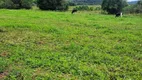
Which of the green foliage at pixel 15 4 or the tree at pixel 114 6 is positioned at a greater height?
the green foliage at pixel 15 4

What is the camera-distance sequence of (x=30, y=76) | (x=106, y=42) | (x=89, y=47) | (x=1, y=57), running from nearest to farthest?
1. (x=30, y=76)
2. (x=1, y=57)
3. (x=89, y=47)
4. (x=106, y=42)

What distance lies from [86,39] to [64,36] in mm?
1012

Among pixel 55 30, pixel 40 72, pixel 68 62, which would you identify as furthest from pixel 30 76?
pixel 55 30

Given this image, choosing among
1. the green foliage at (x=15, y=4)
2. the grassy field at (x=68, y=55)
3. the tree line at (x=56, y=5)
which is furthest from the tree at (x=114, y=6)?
the grassy field at (x=68, y=55)

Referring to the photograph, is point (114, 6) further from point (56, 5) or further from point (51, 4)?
point (51, 4)

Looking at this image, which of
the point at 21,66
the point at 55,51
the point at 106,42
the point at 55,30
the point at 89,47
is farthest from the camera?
the point at 55,30

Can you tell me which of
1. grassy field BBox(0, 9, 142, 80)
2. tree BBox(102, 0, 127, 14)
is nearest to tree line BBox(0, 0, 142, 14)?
tree BBox(102, 0, 127, 14)

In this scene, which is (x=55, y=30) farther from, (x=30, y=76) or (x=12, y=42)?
(x=30, y=76)

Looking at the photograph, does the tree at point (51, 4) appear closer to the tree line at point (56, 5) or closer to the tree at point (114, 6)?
the tree line at point (56, 5)

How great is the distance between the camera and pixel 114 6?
32656 millimetres

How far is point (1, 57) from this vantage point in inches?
265

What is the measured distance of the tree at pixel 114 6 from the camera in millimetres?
32812

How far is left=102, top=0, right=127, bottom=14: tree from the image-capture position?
108 feet

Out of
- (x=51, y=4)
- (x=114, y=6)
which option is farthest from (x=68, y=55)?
(x=114, y=6)
